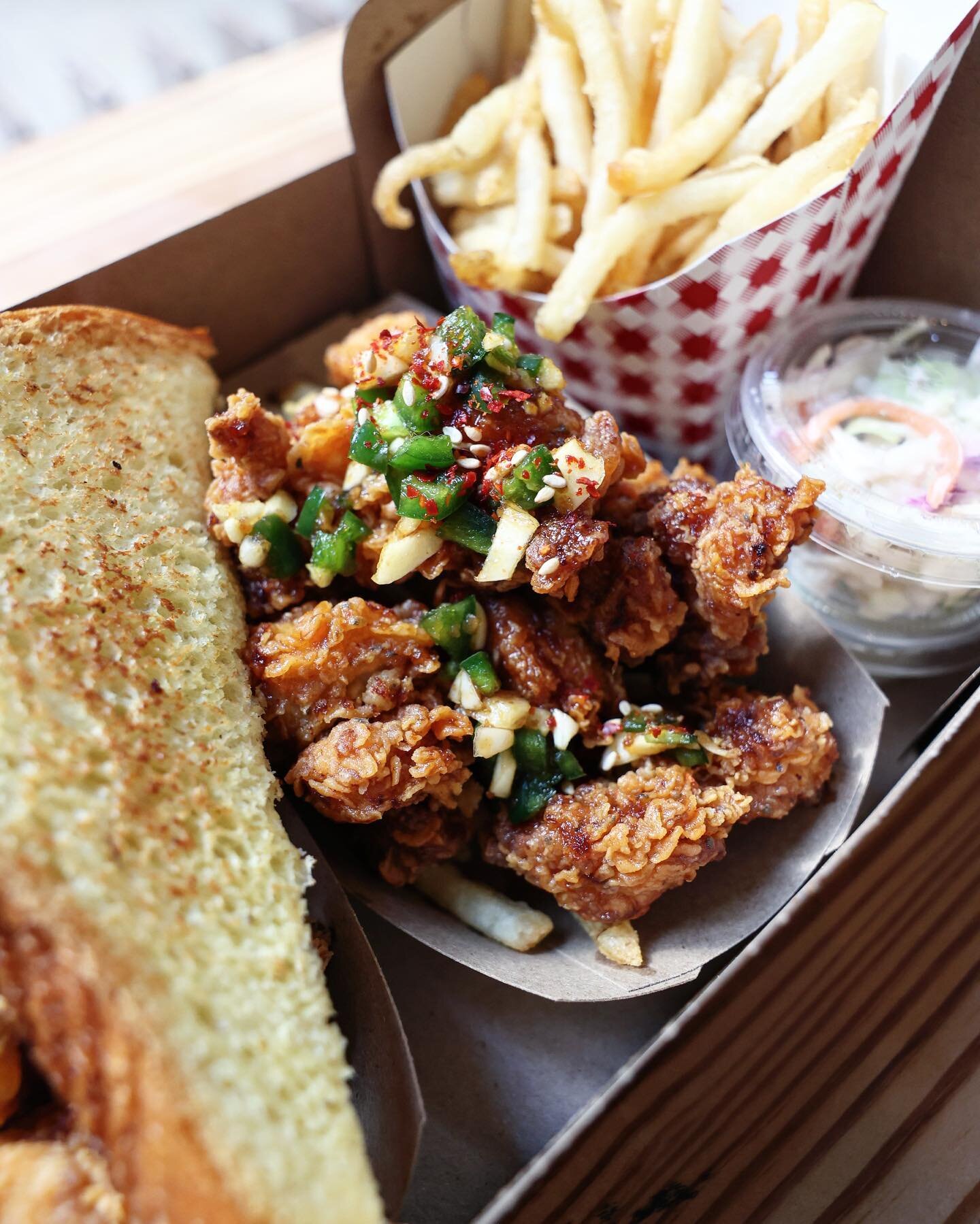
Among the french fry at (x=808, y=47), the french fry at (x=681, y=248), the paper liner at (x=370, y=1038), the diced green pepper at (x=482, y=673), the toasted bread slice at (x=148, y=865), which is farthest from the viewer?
the french fry at (x=681, y=248)

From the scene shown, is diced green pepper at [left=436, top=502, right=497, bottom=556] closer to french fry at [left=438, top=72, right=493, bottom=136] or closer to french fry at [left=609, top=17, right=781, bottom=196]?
french fry at [left=609, top=17, right=781, bottom=196]

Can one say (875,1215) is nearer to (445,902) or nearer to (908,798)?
(908,798)

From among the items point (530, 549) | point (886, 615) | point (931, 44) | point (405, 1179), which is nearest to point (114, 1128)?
point (405, 1179)

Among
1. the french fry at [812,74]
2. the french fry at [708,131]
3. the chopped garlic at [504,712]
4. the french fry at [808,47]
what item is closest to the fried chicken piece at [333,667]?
the chopped garlic at [504,712]

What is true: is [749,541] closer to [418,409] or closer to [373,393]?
[418,409]

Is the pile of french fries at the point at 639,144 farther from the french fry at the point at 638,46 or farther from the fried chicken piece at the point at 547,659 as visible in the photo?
the fried chicken piece at the point at 547,659
